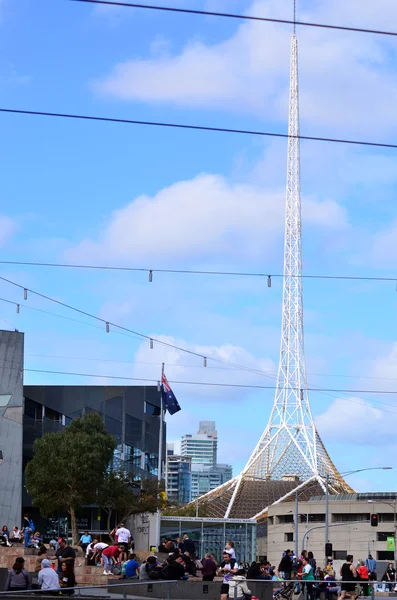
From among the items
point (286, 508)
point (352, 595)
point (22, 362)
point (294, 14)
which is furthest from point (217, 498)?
point (352, 595)

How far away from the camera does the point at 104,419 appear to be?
82.7m

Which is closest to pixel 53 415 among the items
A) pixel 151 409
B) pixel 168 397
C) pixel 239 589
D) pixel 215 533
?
pixel 151 409

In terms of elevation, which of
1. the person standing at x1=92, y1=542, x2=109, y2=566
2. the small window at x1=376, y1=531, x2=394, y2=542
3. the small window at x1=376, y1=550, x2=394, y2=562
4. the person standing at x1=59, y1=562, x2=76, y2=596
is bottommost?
the small window at x1=376, y1=550, x2=394, y2=562

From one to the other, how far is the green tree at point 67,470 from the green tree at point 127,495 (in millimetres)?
1633

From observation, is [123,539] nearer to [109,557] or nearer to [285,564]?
[109,557]

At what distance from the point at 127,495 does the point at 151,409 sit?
14791 millimetres

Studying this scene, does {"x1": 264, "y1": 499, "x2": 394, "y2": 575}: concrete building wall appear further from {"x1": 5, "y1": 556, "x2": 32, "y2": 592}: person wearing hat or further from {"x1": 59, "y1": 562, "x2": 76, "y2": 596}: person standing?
{"x1": 5, "y1": 556, "x2": 32, "y2": 592}: person wearing hat

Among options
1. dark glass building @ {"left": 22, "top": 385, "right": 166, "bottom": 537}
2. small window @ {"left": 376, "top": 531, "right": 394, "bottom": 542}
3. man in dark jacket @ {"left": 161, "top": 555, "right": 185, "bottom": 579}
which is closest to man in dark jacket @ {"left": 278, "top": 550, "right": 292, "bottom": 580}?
man in dark jacket @ {"left": 161, "top": 555, "right": 185, "bottom": 579}

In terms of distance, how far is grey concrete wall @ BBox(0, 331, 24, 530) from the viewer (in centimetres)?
7231

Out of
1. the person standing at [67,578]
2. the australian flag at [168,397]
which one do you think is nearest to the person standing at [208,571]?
the person standing at [67,578]

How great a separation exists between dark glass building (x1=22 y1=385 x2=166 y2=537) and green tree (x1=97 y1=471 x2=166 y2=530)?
2918 millimetres

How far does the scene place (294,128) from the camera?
121312 mm

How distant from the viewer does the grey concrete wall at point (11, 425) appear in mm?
72312

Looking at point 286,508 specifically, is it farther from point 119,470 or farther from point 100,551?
point 100,551
